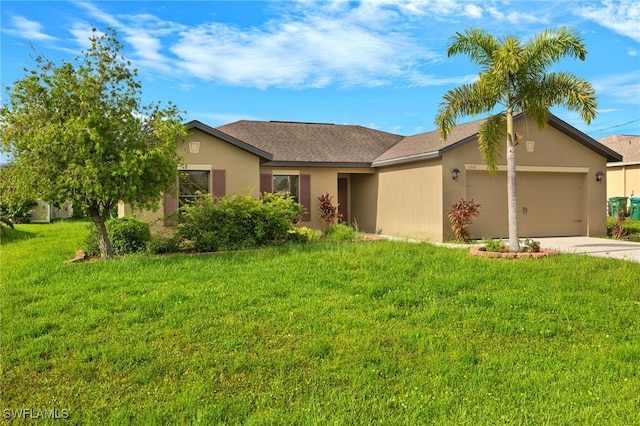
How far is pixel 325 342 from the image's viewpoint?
504 centimetres

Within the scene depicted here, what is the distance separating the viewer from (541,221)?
620 inches

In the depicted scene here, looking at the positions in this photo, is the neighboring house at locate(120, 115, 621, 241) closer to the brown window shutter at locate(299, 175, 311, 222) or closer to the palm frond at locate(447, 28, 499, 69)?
the brown window shutter at locate(299, 175, 311, 222)

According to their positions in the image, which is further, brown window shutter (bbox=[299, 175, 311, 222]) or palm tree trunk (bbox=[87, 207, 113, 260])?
A: brown window shutter (bbox=[299, 175, 311, 222])

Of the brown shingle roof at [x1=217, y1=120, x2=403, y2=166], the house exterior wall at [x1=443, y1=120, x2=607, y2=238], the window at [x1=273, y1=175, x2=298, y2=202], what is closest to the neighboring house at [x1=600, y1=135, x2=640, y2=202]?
the house exterior wall at [x1=443, y1=120, x2=607, y2=238]

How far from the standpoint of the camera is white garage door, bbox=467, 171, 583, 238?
14.8m

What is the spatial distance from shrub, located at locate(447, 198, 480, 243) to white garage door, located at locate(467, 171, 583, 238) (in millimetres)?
874

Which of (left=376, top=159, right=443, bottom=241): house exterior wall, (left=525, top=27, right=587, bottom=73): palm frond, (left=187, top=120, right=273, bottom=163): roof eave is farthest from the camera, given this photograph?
(left=376, top=159, right=443, bottom=241): house exterior wall

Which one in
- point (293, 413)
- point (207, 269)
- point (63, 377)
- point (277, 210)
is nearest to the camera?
point (293, 413)

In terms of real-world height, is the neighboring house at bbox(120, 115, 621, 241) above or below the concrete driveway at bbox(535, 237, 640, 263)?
above

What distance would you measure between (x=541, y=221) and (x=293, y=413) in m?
14.4

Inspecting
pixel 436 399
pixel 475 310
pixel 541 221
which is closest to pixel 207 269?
pixel 475 310

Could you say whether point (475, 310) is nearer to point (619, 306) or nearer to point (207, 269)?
point (619, 306)

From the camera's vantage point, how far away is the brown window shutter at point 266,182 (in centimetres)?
1617

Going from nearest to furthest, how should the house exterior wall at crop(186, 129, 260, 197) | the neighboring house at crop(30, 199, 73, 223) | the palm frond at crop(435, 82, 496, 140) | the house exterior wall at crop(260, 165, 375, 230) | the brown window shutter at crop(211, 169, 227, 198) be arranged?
1. the palm frond at crop(435, 82, 496, 140)
2. the house exterior wall at crop(186, 129, 260, 197)
3. the brown window shutter at crop(211, 169, 227, 198)
4. the house exterior wall at crop(260, 165, 375, 230)
5. the neighboring house at crop(30, 199, 73, 223)
